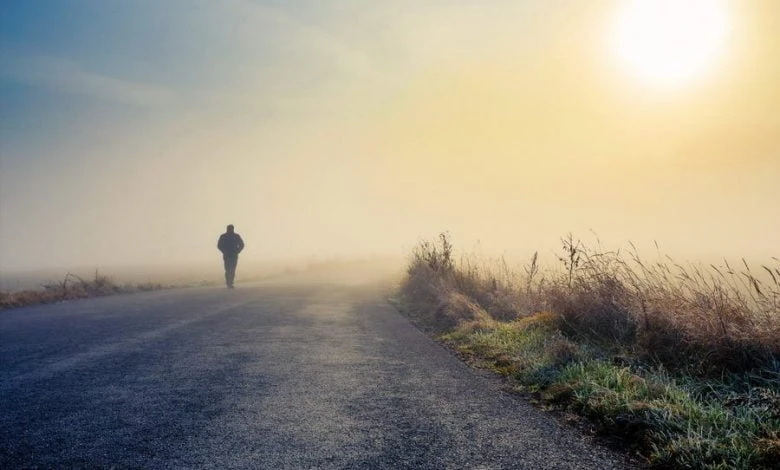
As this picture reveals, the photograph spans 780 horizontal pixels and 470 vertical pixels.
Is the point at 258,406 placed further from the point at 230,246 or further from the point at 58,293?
the point at 230,246

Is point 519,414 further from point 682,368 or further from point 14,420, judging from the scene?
point 14,420

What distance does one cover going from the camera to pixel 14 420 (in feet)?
14.3

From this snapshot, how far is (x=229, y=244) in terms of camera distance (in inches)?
858

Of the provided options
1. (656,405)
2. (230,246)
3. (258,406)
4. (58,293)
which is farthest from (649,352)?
(230,246)

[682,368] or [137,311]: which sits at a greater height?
[137,311]

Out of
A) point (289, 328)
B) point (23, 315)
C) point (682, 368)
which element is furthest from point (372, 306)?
point (682, 368)

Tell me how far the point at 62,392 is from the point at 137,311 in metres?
7.41

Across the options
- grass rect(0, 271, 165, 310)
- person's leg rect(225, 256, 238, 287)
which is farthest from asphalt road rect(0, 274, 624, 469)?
person's leg rect(225, 256, 238, 287)

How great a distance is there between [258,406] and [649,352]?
4814 mm

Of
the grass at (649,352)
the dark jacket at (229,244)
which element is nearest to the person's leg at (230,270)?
the dark jacket at (229,244)

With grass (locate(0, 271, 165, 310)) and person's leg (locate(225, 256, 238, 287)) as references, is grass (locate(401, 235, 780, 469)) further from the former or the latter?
person's leg (locate(225, 256, 238, 287))

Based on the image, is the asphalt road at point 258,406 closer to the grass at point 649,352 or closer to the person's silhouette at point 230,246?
the grass at point 649,352

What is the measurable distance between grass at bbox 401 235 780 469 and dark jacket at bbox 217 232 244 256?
1292 centimetres

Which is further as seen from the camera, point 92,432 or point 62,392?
point 62,392
